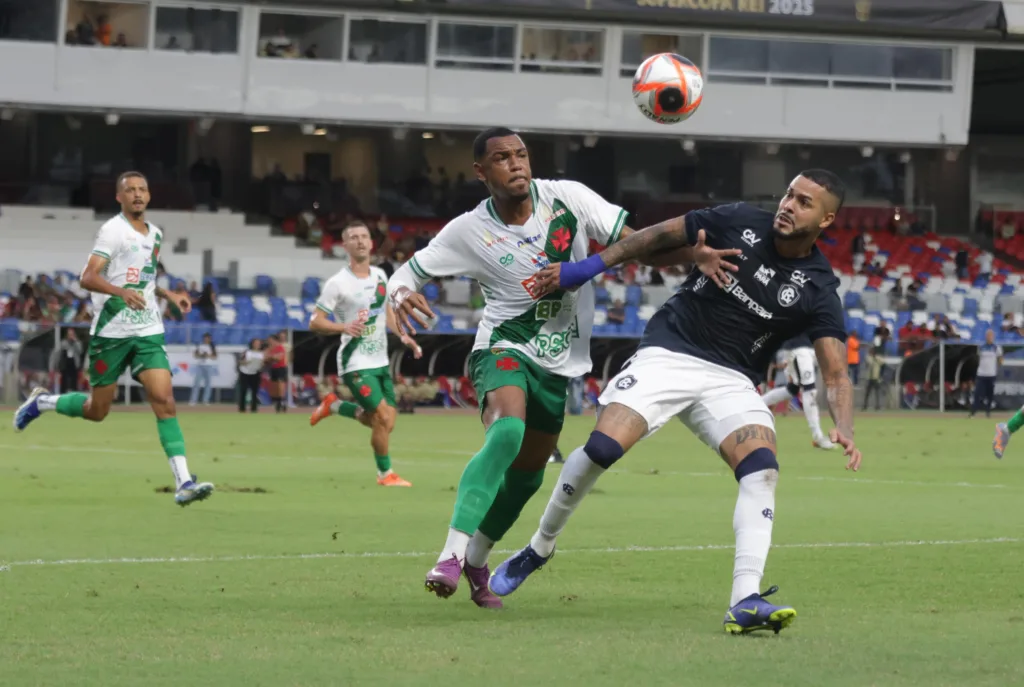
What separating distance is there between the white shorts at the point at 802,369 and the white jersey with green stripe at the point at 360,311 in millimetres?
8919

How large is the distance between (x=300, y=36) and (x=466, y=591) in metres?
37.3

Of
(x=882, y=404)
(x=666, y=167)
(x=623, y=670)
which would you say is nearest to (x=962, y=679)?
(x=623, y=670)

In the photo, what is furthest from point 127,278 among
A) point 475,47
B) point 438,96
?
point 475,47

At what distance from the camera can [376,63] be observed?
44750 mm

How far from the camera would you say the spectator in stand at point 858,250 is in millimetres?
48281

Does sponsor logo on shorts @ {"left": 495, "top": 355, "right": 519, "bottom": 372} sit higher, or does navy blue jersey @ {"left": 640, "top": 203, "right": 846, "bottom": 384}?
navy blue jersey @ {"left": 640, "top": 203, "right": 846, "bottom": 384}

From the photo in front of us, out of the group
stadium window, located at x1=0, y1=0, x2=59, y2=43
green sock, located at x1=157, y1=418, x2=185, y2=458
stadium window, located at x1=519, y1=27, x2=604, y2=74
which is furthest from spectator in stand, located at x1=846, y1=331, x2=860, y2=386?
green sock, located at x1=157, y1=418, x2=185, y2=458

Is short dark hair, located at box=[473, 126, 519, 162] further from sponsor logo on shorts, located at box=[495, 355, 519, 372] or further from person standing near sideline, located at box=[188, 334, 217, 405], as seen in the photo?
person standing near sideline, located at box=[188, 334, 217, 405]

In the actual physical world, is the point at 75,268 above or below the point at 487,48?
below

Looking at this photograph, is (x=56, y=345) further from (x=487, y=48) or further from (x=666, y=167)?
(x=666, y=167)

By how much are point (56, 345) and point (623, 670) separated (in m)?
29.3

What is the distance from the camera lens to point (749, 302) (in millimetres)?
7672

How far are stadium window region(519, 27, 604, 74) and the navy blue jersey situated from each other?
38343 mm

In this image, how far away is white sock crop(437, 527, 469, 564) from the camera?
741 centimetres
